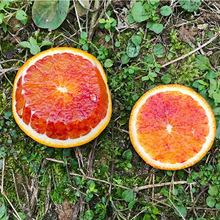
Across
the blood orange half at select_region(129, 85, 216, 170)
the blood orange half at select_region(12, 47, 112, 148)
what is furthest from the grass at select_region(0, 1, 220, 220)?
the blood orange half at select_region(12, 47, 112, 148)

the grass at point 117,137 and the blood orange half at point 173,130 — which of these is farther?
the grass at point 117,137

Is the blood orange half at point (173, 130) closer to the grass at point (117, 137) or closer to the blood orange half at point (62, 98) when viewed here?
the grass at point (117, 137)

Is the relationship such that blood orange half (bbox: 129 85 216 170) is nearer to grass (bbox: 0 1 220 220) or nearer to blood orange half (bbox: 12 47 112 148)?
grass (bbox: 0 1 220 220)

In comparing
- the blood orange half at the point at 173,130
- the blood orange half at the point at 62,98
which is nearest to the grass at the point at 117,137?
the blood orange half at the point at 173,130

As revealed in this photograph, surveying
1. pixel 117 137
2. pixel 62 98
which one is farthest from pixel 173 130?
pixel 62 98

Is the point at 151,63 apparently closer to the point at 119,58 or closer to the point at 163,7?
the point at 119,58

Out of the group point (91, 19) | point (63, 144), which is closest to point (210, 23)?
point (91, 19)

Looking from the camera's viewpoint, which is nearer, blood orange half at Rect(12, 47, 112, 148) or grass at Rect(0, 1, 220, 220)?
blood orange half at Rect(12, 47, 112, 148)
